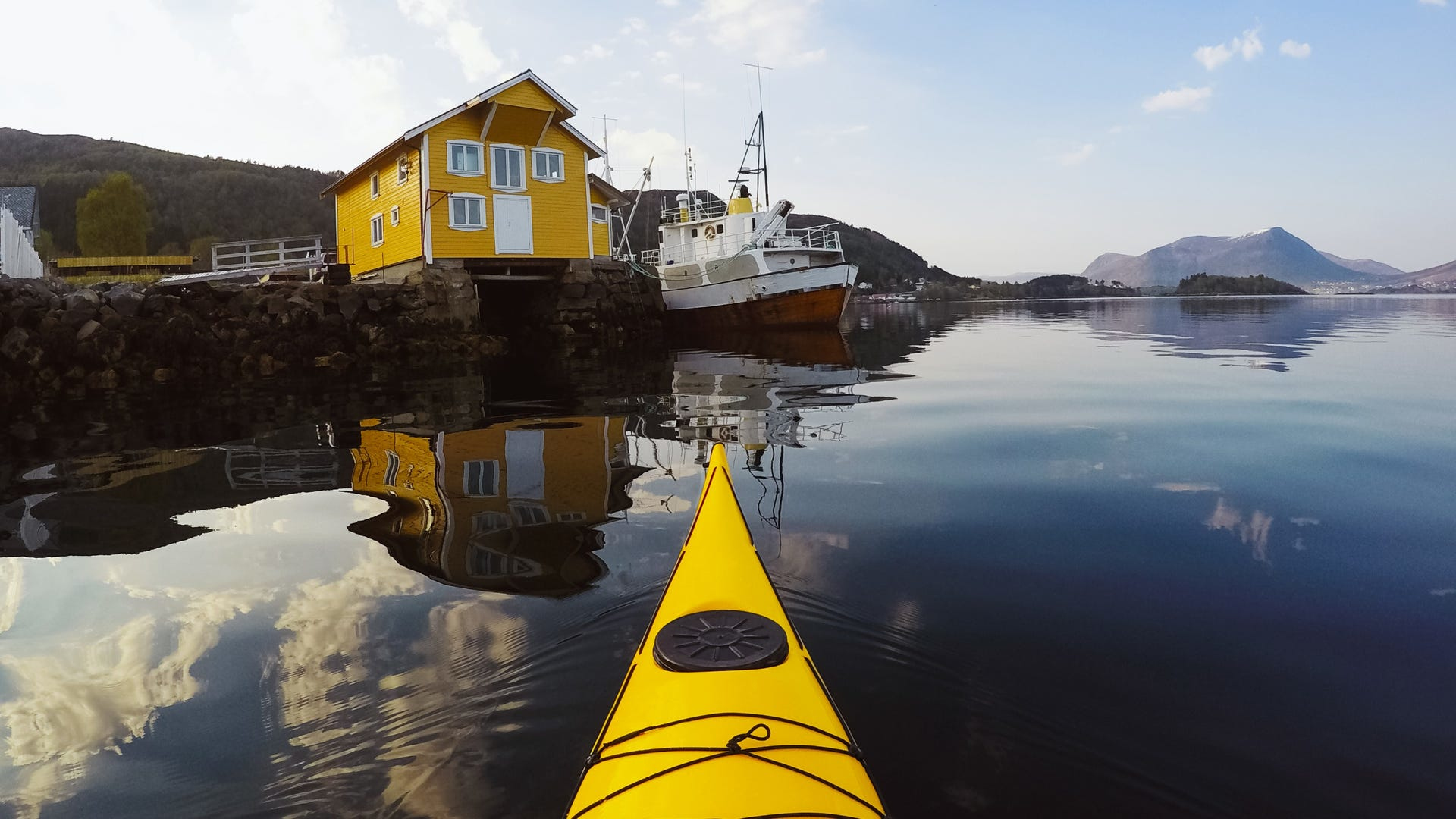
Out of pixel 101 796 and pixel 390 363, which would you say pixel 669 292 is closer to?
pixel 390 363

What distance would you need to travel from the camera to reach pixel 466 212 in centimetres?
2406

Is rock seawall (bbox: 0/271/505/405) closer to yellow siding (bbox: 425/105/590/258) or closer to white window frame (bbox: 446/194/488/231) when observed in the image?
yellow siding (bbox: 425/105/590/258)

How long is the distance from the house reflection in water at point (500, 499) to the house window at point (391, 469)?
0.02 metres

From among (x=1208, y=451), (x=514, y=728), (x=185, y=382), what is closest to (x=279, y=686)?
(x=514, y=728)

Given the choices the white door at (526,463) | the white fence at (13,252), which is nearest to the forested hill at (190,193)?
the white fence at (13,252)

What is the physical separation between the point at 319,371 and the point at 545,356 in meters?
6.45

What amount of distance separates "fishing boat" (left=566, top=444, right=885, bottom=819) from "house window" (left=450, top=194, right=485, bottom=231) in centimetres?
2310

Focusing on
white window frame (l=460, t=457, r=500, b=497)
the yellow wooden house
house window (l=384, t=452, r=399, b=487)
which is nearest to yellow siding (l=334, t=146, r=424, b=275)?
the yellow wooden house

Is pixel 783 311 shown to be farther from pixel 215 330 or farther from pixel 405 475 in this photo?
pixel 405 475

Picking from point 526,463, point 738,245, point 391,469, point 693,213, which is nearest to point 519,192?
point 738,245

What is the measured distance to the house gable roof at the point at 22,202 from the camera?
150ft

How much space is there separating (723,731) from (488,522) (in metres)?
4.46

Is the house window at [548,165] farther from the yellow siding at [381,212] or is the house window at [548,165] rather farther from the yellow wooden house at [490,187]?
the yellow siding at [381,212]

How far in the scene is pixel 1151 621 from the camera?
177 inches
